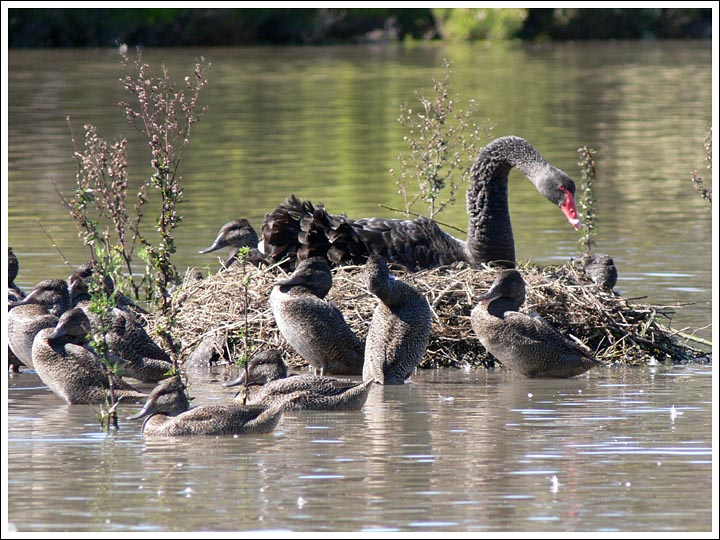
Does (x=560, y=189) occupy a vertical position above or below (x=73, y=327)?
above

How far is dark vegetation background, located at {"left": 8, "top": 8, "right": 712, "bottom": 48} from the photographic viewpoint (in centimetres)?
6444

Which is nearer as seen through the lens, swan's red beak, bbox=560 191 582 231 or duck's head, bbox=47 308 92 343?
duck's head, bbox=47 308 92 343

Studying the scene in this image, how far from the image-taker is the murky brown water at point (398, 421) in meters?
7.00

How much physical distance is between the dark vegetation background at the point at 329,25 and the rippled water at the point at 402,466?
54338 millimetres

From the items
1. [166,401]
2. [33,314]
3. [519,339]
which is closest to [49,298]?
[33,314]

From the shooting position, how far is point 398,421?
29.5 feet

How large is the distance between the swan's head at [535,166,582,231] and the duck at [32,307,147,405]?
4.24 metres

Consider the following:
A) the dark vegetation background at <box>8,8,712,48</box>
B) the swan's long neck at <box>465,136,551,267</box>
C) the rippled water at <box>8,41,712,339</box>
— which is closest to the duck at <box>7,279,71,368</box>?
the rippled water at <box>8,41,712,339</box>

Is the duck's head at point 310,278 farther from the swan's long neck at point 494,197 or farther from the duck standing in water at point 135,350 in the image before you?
the swan's long neck at point 494,197

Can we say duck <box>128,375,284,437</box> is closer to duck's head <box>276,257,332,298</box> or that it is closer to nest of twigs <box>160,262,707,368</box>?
duck's head <box>276,257,332,298</box>

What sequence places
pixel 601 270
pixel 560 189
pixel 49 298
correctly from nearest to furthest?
pixel 49 298, pixel 601 270, pixel 560 189

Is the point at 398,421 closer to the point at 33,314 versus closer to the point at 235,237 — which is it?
the point at 33,314

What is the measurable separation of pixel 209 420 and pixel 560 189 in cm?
480

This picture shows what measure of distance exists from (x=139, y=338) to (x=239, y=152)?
15.8 m
